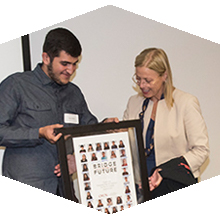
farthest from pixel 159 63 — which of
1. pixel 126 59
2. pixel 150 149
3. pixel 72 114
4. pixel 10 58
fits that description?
pixel 10 58

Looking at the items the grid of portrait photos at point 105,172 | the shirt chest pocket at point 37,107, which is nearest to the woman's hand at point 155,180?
the grid of portrait photos at point 105,172

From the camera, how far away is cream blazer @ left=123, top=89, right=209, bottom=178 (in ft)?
12.2

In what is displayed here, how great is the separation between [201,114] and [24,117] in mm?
1304

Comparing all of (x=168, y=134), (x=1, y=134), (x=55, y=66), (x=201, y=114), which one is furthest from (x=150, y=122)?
(x=1, y=134)

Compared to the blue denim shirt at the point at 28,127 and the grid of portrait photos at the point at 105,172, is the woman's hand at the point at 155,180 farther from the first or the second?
the blue denim shirt at the point at 28,127

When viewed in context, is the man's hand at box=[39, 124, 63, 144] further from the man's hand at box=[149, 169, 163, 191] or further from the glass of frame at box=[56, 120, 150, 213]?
the man's hand at box=[149, 169, 163, 191]

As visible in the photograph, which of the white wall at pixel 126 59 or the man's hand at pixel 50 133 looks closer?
the man's hand at pixel 50 133

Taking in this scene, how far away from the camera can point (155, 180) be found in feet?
11.9

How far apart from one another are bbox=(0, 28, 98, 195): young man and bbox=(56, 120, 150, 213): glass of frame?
136 millimetres

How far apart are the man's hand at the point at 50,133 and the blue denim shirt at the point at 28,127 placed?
3 centimetres

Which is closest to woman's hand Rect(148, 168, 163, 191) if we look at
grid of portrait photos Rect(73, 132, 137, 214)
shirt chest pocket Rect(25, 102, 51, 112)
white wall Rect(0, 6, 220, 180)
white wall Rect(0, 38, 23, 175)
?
grid of portrait photos Rect(73, 132, 137, 214)

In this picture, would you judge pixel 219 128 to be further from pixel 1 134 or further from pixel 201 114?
pixel 1 134

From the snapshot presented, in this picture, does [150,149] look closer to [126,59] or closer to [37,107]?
[126,59]

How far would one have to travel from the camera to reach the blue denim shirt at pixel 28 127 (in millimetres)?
3393
